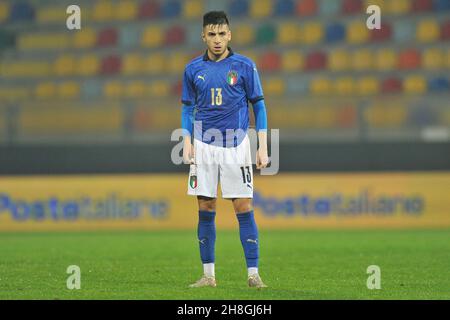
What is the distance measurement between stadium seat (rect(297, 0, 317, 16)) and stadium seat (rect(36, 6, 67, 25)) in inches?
176

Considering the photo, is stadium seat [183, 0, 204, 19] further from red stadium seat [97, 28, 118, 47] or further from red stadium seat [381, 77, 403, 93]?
red stadium seat [381, 77, 403, 93]

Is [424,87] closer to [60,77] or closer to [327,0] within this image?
[327,0]

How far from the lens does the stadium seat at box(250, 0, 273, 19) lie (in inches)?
718

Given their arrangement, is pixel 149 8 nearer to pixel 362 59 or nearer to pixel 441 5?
pixel 362 59

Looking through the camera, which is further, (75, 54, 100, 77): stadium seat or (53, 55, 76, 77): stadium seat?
(75, 54, 100, 77): stadium seat

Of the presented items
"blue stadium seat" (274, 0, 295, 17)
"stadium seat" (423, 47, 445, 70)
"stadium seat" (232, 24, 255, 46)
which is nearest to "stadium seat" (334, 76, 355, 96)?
"stadium seat" (423, 47, 445, 70)

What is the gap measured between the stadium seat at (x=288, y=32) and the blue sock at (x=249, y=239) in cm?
1109

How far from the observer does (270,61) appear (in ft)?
58.3

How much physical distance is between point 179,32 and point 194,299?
12.4 metres

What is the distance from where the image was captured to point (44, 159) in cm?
1540

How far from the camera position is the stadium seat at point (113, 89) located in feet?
57.9

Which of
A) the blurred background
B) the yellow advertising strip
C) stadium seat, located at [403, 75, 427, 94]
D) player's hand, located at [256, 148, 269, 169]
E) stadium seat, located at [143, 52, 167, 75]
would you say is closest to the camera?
player's hand, located at [256, 148, 269, 169]

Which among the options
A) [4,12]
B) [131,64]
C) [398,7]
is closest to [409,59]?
[398,7]
